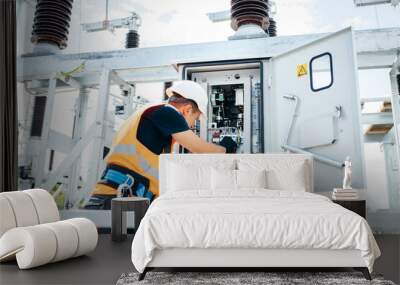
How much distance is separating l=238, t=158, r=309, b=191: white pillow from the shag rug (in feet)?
3.90

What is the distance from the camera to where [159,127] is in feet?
14.7

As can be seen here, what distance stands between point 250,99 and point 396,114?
1633 mm

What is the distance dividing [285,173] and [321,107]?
2.83ft

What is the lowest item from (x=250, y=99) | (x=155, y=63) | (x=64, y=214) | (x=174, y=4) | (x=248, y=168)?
(x=64, y=214)

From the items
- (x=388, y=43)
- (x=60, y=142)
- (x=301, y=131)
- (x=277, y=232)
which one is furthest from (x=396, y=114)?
(x=60, y=142)

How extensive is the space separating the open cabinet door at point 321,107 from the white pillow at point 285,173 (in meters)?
0.29

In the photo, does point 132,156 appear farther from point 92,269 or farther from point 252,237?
point 252,237

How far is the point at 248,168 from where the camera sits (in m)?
3.97

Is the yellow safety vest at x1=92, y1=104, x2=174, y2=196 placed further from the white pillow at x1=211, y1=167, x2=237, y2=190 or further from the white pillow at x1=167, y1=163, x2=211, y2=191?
the white pillow at x1=211, y1=167, x2=237, y2=190

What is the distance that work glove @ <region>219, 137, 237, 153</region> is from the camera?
4469 millimetres

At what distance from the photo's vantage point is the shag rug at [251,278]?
8.15ft

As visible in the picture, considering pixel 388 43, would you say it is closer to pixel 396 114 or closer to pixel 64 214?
pixel 396 114

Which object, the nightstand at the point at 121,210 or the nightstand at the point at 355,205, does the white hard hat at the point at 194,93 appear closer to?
the nightstand at the point at 121,210

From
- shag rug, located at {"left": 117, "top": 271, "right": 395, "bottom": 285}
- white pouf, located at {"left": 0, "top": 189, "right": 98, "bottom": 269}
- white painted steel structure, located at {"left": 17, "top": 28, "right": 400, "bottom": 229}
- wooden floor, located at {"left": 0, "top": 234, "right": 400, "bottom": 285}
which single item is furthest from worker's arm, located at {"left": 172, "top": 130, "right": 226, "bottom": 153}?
shag rug, located at {"left": 117, "top": 271, "right": 395, "bottom": 285}
